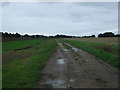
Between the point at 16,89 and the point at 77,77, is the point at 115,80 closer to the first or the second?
the point at 77,77

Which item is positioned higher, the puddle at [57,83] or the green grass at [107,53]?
the green grass at [107,53]

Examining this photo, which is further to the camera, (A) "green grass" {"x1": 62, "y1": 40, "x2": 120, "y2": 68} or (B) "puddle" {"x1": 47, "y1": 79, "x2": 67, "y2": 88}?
(A) "green grass" {"x1": 62, "y1": 40, "x2": 120, "y2": 68}

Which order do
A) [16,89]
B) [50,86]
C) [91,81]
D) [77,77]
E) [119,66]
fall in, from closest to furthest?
[16,89]
[50,86]
[91,81]
[77,77]
[119,66]

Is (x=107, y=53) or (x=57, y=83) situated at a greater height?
(x=107, y=53)

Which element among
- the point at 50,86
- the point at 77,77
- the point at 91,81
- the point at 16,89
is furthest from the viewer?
the point at 77,77

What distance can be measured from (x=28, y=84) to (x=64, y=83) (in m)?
1.58

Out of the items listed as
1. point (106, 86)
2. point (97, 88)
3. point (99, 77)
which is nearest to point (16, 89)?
point (97, 88)

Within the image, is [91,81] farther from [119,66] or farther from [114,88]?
[119,66]

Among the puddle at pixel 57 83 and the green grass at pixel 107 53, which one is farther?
the green grass at pixel 107 53

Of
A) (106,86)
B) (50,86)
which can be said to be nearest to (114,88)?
(106,86)

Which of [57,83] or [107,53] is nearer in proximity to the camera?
[57,83]

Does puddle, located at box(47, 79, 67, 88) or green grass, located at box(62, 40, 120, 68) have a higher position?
green grass, located at box(62, 40, 120, 68)

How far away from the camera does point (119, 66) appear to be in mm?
11789

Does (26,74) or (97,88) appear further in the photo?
(26,74)
